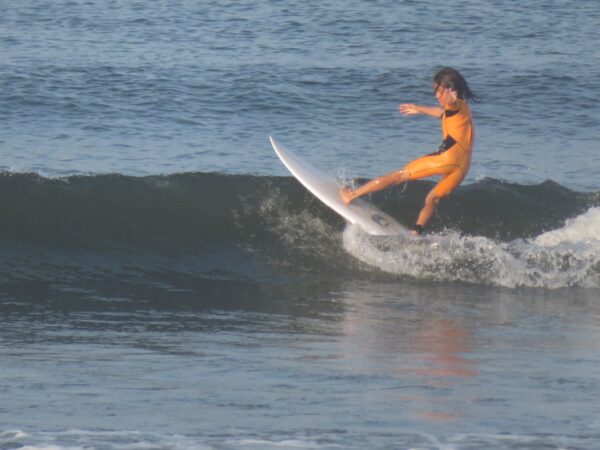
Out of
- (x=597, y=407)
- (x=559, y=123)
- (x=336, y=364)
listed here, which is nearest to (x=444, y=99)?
(x=336, y=364)

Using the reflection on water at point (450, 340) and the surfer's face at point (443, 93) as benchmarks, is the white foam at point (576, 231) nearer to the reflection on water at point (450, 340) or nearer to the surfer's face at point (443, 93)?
the reflection on water at point (450, 340)

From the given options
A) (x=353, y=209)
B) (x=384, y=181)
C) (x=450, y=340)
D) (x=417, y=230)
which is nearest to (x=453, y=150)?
(x=384, y=181)

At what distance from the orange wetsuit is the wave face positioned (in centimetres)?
63

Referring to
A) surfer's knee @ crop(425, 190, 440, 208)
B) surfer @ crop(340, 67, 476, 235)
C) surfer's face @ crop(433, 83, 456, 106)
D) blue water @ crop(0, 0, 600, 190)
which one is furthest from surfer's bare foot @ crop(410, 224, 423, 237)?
blue water @ crop(0, 0, 600, 190)

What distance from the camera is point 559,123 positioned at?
1689cm

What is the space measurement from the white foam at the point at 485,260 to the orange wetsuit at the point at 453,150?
56 cm

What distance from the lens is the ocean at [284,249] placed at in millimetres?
5191

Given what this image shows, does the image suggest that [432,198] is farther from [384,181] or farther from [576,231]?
[576,231]

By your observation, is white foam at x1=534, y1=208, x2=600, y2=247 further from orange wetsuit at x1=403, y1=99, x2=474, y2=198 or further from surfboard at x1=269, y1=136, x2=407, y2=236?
orange wetsuit at x1=403, y1=99, x2=474, y2=198

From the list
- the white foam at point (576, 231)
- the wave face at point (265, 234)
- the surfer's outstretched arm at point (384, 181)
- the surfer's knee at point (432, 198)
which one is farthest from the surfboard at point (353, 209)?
the white foam at point (576, 231)

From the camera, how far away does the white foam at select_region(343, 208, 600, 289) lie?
29.1 ft

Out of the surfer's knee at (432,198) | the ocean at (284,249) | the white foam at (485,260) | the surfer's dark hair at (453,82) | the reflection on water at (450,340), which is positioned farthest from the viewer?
the surfer's knee at (432,198)

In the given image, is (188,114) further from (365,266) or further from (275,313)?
(275,313)

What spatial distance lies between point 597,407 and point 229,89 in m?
13.7
